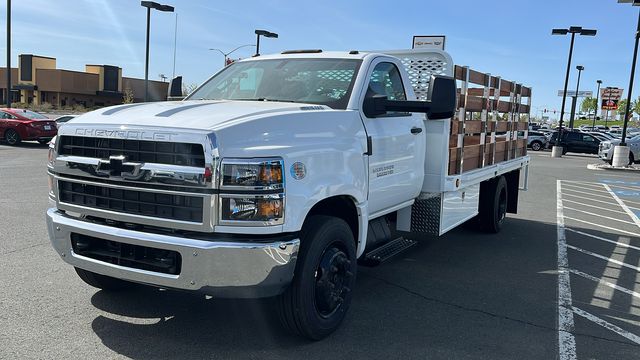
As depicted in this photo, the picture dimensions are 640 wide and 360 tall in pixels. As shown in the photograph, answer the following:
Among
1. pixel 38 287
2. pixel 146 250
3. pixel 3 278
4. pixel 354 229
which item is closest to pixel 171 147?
pixel 146 250

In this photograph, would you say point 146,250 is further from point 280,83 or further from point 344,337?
point 280,83

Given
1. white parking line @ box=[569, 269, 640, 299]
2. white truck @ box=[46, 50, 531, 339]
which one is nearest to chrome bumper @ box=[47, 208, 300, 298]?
white truck @ box=[46, 50, 531, 339]

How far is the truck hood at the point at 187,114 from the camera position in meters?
3.46

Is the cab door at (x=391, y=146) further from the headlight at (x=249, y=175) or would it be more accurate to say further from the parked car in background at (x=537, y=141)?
the parked car in background at (x=537, y=141)

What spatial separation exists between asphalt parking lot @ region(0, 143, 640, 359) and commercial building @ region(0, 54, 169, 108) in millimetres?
67157

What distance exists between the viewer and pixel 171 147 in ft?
11.2

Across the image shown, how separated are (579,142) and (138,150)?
123 ft

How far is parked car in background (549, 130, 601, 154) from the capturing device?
36.2 metres

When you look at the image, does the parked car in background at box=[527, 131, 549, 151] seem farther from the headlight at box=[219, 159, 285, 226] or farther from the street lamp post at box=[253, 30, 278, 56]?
the headlight at box=[219, 159, 285, 226]

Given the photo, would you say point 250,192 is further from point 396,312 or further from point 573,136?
point 573,136

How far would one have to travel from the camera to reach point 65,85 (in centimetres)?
7269

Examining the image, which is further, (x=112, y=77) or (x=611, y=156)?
(x=112, y=77)

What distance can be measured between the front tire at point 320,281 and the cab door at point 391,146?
0.62 meters

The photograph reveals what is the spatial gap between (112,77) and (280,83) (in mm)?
78388
